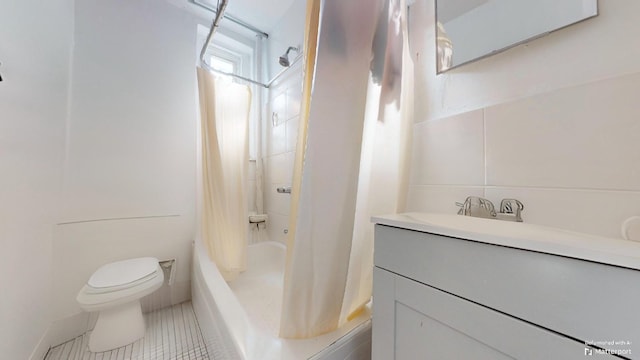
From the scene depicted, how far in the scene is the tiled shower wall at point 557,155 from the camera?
545 mm

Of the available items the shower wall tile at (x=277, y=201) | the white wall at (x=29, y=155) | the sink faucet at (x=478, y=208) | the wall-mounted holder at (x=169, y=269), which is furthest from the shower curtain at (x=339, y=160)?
the wall-mounted holder at (x=169, y=269)

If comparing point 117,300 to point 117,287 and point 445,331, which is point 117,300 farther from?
point 445,331

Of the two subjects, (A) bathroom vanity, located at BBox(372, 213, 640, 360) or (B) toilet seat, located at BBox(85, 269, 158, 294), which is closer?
(A) bathroom vanity, located at BBox(372, 213, 640, 360)

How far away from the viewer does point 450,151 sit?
856 millimetres

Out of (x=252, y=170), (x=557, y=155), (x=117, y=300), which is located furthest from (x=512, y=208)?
(x=252, y=170)

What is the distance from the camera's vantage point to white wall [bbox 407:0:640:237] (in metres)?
0.55

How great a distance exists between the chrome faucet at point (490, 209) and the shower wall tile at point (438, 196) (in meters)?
0.04

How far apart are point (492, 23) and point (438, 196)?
641 mm

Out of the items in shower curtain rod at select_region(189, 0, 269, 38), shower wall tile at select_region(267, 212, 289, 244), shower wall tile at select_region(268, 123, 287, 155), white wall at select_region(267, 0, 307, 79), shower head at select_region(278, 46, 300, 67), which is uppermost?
shower curtain rod at select_region(189, 0, 269, 38)

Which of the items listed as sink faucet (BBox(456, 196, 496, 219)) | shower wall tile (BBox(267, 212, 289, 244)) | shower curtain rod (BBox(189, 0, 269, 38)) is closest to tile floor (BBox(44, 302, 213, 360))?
shower wall tile (BBox(267, 212, 289, 244))

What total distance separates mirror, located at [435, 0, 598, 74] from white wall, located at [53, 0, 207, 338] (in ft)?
5.85

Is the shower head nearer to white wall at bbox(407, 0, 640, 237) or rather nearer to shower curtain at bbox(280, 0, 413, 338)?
shower curtain at bbox(280, 0, 413, 338)

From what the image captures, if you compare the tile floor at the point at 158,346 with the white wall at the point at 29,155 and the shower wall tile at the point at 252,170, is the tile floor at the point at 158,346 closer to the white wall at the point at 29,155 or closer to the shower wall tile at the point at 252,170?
the white wall at the point at 29,155

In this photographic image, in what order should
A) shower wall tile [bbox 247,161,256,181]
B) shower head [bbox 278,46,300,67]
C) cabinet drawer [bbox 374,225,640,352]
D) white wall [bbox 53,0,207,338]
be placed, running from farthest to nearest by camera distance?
shower wall tile [bbox 247,161,256,181] < shower head [bbox 278,46,300,67] < white wall [bbox 53,0,207,338] < cabinet drawer [bbox 374,225,640,352]
